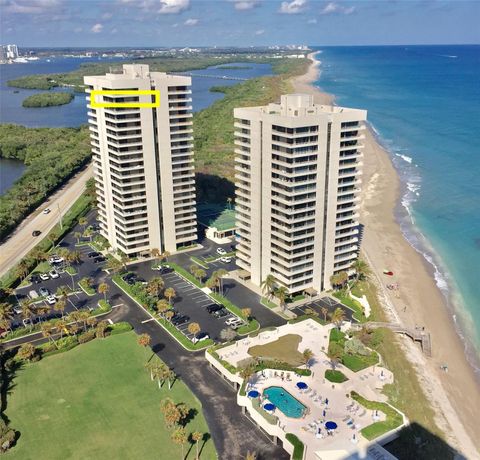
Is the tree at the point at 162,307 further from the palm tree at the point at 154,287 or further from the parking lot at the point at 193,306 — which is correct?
the palm tree at the point at 154,287

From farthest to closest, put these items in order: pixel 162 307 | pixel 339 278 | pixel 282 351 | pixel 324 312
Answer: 1. pixel 339 278
2. pixel 324 312
3. pixel 162 307
4. pixel 282 351

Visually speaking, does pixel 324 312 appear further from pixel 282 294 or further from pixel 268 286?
pixel 268 286

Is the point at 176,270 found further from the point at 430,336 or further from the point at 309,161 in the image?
the point at 430,336

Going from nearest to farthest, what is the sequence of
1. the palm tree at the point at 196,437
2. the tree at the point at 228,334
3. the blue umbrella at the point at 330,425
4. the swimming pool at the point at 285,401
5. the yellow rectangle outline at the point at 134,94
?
the palm tree at the point at 196,437
the blue umbrella at the point at 330,425
the swimming pool at the point at 285,401
the tree at the point at 228,334
the yellow rectangle outline at the point at 134,94

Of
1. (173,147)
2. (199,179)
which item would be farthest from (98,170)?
(199,179)

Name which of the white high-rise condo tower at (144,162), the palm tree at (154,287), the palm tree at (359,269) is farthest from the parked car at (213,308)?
the white high-rise condo tower at (144,162)

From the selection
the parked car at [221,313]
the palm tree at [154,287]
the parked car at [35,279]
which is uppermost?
the palm tree at [154,287]

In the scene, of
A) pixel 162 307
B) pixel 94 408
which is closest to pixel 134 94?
pixel 162 307

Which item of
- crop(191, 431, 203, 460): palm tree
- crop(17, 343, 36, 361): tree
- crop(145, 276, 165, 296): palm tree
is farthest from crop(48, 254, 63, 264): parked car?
crop(191, 431, 203, 460): palm tree
